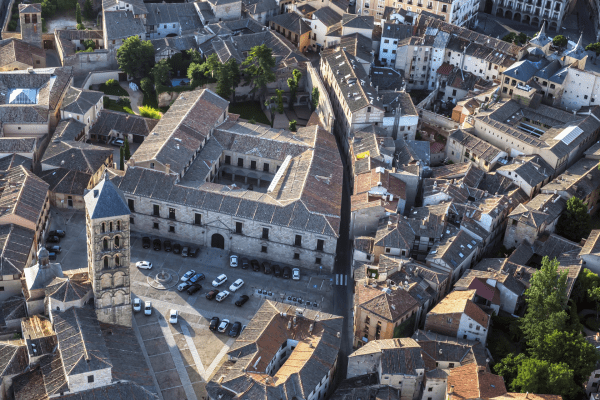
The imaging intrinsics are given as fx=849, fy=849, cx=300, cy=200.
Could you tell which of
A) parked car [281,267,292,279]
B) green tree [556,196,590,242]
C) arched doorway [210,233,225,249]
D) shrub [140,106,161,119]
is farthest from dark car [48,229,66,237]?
green tree [556,196,590,242]

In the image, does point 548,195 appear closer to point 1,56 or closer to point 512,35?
point 512,35

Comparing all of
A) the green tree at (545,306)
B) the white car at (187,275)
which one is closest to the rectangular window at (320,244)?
the white car at (187,275)

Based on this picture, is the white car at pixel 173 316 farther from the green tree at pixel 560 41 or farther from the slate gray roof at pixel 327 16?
the green tree at pixel 560 41

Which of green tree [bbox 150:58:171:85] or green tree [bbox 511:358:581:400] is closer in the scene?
green tree [bbox 511:358:581:400]

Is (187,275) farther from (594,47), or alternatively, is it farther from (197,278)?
(594,47)

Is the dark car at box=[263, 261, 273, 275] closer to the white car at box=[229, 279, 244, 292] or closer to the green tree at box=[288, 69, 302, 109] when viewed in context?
the white car at box=[229, 279, 244, 292]

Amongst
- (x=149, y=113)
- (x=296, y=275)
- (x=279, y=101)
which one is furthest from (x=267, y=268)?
(x=149, y=113)

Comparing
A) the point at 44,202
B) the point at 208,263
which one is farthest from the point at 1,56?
the point at 208,263
